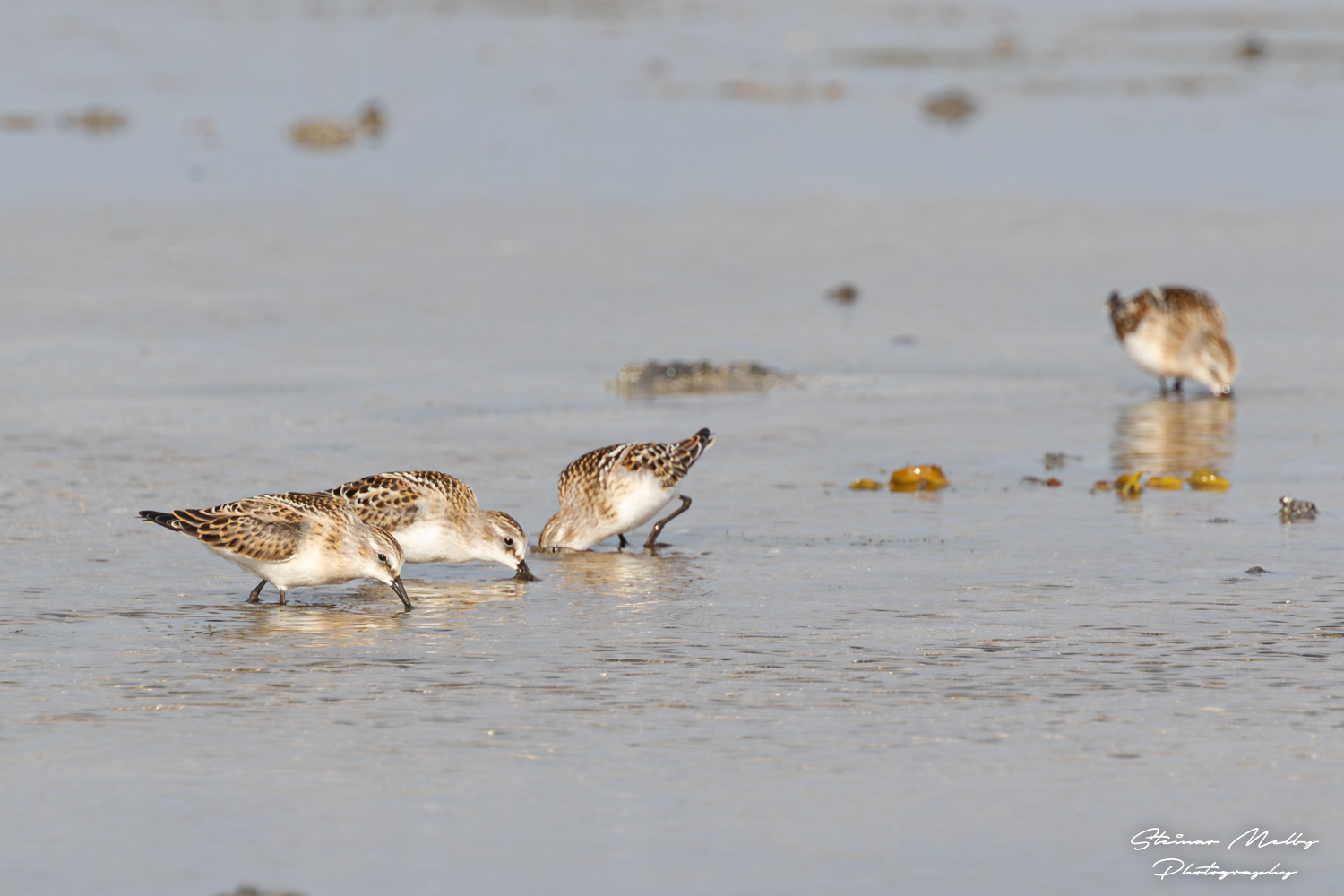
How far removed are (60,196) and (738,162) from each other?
877 cm

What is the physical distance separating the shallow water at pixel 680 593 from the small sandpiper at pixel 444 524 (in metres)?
0.18

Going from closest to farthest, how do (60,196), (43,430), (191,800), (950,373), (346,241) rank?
(191,800) → (43,430) → (950,373) → (346,241) → (60,196)

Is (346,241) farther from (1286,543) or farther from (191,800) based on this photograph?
(191,800)

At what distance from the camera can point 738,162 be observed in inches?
1136

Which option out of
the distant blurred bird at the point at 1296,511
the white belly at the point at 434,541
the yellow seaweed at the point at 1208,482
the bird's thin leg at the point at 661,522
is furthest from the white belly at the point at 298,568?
the yellow seaweed at the point at 1208,482

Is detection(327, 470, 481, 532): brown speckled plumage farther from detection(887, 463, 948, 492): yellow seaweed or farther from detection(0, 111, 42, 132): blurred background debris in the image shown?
detection(0, 111, 42, 132): blurred background debris

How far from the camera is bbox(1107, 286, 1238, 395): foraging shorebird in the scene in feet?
52.3

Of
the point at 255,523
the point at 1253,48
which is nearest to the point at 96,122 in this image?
the point at 255,523

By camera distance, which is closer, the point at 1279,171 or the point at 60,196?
the point at 60,196

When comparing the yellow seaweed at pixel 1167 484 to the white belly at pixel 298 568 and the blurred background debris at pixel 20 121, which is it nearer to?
the white belly at pixel 298 568

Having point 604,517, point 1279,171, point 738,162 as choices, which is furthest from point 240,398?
point 1279,171

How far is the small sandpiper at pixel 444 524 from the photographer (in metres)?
10.3

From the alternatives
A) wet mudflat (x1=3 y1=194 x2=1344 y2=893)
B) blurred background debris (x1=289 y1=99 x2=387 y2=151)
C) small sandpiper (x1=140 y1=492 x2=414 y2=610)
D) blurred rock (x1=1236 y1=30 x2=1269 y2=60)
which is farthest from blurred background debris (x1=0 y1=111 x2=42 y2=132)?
blurred rock (x1=1236 y1=30 x2=1269 y2=60)
